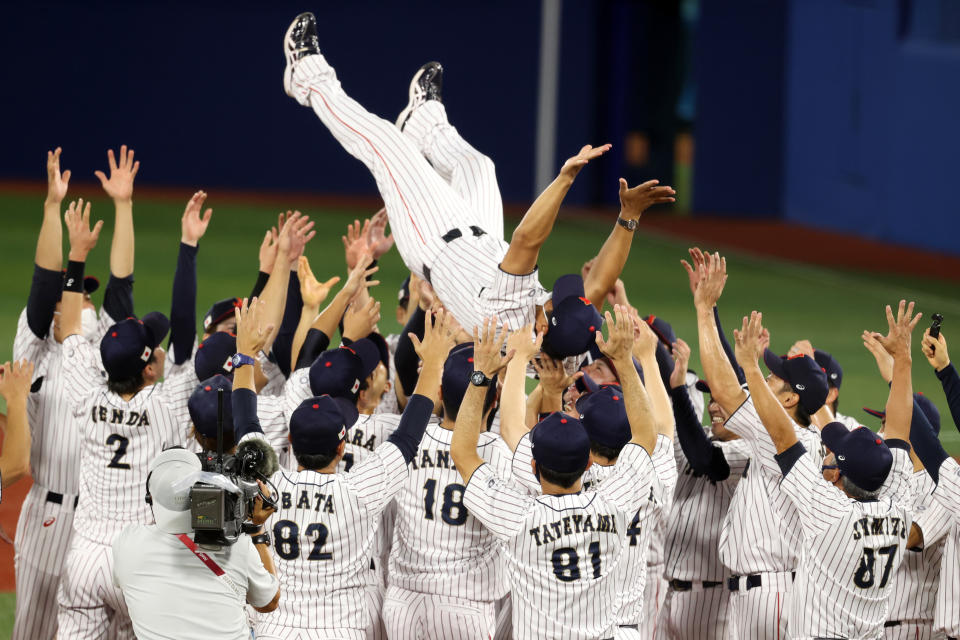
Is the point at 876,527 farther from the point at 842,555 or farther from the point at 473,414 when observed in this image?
the point at 473,414

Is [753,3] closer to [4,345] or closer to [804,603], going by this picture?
[4,345]

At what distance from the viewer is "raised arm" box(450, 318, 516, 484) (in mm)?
4375

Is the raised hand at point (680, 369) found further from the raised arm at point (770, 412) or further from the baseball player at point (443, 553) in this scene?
the baseball player at point (443, 553)

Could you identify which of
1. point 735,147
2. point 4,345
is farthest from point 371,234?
point 735,147

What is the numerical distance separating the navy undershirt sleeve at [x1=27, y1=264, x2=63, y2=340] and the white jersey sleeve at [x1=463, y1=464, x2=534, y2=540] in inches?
95.4

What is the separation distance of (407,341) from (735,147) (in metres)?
18.5

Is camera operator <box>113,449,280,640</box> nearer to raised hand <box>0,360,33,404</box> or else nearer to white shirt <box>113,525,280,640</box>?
white shirt <box>113,525,280,640</box>

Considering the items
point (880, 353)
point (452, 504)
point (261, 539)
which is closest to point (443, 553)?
point (452, 504)

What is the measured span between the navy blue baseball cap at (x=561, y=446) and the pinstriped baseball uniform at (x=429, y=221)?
70.4 inches

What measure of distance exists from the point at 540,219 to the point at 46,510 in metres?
2.56

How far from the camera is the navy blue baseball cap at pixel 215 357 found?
5.58 meters

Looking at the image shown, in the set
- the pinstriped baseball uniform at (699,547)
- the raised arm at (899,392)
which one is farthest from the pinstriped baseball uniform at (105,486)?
the raised arm at (899,392)

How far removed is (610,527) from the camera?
422 centimetres

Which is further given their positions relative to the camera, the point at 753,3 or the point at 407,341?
the point at 753,3
